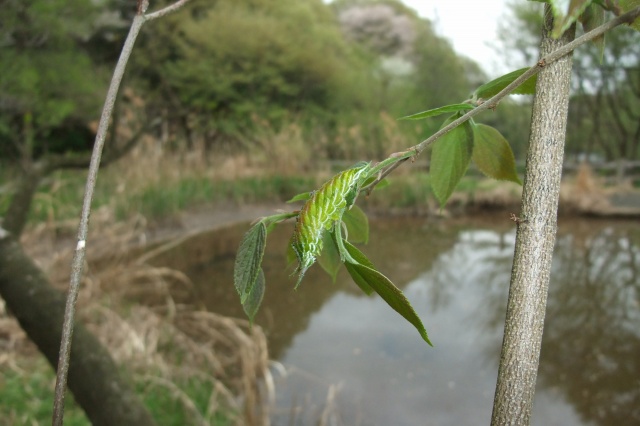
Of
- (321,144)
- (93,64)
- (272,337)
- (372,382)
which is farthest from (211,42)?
(372,382)

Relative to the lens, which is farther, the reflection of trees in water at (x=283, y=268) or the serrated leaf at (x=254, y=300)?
the reflection of trees in water at (x=283, y=268)

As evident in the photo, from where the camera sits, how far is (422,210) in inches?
161

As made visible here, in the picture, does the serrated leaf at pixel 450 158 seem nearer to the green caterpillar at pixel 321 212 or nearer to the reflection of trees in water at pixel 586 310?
the green caterpillar at pixel 321 212

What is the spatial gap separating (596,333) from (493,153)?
216 cm

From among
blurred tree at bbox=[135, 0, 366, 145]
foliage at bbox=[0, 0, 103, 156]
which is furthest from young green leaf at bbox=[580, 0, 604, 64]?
blurred tree at bbox=[135, 0, 366, 145]

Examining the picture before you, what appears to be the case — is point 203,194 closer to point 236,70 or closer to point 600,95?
point 236,70

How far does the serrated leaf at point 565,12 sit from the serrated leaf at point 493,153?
79 mm

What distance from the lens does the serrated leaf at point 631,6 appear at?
4.9 inches

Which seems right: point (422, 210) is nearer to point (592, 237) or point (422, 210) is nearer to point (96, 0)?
point (592, 237)

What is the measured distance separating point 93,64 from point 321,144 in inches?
98.4

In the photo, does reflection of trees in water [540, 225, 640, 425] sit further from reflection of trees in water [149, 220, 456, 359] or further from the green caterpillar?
the green caterpillar

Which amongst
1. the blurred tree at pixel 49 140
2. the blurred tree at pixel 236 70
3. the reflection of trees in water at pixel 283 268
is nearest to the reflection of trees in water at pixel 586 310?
the reflection of trees in water at pixel 283 268

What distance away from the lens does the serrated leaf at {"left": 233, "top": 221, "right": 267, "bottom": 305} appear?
0.13 meters

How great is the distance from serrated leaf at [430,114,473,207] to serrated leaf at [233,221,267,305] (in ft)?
0.22
